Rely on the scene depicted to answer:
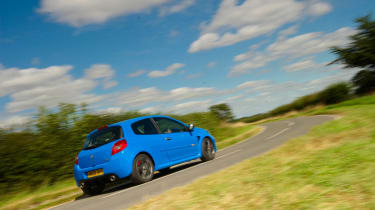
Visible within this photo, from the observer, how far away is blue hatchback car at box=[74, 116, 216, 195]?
8.23 m

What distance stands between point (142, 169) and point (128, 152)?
2.20 feet

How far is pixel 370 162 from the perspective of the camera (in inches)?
194

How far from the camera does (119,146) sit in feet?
27.2

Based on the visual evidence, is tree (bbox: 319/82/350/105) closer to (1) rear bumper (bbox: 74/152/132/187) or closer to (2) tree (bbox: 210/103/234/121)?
(2) tree (bbox: 210/103/234/121)

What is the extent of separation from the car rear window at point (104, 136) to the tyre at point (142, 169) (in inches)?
30.5

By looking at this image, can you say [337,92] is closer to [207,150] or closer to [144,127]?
[207,150]

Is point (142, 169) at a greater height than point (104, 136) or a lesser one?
lesser

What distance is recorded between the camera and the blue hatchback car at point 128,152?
27.0 feet

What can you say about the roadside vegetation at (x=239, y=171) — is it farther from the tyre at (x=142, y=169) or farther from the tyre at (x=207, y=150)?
the tyre at (x=207, y=150)

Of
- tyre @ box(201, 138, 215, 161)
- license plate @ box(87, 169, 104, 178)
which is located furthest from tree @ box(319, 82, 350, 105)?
license plate @ box(87, 169, 104, 178)

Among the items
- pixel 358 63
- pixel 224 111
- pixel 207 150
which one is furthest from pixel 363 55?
pixel 207 150

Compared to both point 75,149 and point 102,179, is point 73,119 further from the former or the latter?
point 102,179

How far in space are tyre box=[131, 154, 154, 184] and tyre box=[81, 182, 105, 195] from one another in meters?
0.91

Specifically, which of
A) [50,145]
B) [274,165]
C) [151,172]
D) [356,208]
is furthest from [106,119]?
[356,208]
